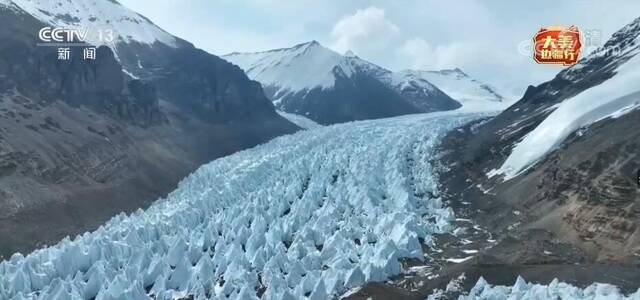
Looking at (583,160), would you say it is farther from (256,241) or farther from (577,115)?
(256,241)

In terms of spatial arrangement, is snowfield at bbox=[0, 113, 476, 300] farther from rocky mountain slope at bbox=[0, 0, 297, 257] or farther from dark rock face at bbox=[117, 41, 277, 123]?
dark rock face at bbox=[117, 41, 277, 123]

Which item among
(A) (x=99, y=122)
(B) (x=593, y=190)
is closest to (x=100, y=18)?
(A) (x=99, y=122)

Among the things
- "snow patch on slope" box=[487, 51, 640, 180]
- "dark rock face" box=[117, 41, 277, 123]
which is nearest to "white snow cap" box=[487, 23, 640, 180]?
"snow patch on slope" box=[487, 51, 640, 180]

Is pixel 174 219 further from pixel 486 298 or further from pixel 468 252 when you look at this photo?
pixel 486 298

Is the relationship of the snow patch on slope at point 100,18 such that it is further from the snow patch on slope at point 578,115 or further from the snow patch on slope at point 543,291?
the snow patch on slope at point 543,291

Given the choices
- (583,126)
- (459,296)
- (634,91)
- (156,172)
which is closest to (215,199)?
(156,172)

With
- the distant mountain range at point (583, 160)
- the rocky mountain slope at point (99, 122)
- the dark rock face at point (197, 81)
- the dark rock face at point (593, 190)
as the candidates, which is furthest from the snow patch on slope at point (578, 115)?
the dark rock face at point (197, 81)
